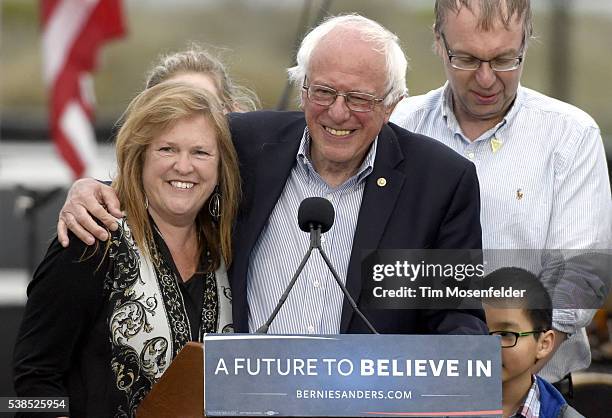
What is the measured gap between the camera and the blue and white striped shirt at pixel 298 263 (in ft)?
8.94

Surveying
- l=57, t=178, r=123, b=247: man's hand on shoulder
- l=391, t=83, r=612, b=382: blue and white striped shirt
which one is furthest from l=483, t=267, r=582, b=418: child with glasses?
l=57, t=178, r=123, b=247: man's hand on shoulder

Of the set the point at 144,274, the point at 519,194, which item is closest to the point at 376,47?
the point at 519,194

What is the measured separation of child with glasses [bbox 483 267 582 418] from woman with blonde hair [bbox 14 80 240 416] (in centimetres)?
69

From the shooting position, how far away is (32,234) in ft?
19.6

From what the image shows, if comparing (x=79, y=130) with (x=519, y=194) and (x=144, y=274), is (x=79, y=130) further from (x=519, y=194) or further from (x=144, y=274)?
(x=144, y=274)

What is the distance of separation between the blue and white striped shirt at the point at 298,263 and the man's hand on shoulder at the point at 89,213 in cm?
36

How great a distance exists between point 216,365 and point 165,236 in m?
0.63

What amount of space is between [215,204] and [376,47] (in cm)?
54

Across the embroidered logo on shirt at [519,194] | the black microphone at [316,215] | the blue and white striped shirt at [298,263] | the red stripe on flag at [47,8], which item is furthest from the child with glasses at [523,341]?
the red stripe on flag at [47,8]

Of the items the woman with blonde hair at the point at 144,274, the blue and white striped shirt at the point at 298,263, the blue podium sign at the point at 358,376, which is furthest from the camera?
the blue and white striped shirt at the point at 298,263

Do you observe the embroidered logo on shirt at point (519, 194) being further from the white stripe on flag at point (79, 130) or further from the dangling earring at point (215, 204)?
the white stripe on flag at point (79, 130)

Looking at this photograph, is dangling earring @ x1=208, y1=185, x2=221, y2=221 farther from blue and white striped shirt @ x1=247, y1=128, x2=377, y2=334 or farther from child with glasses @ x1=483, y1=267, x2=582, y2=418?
Answer: child with glasses @ x1=483, y1=267, x2=582, y2=418

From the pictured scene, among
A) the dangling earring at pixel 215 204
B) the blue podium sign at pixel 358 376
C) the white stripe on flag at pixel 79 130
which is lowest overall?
the blue podium sign at pixel 358 376

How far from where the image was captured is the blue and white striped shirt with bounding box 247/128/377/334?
107 inches
